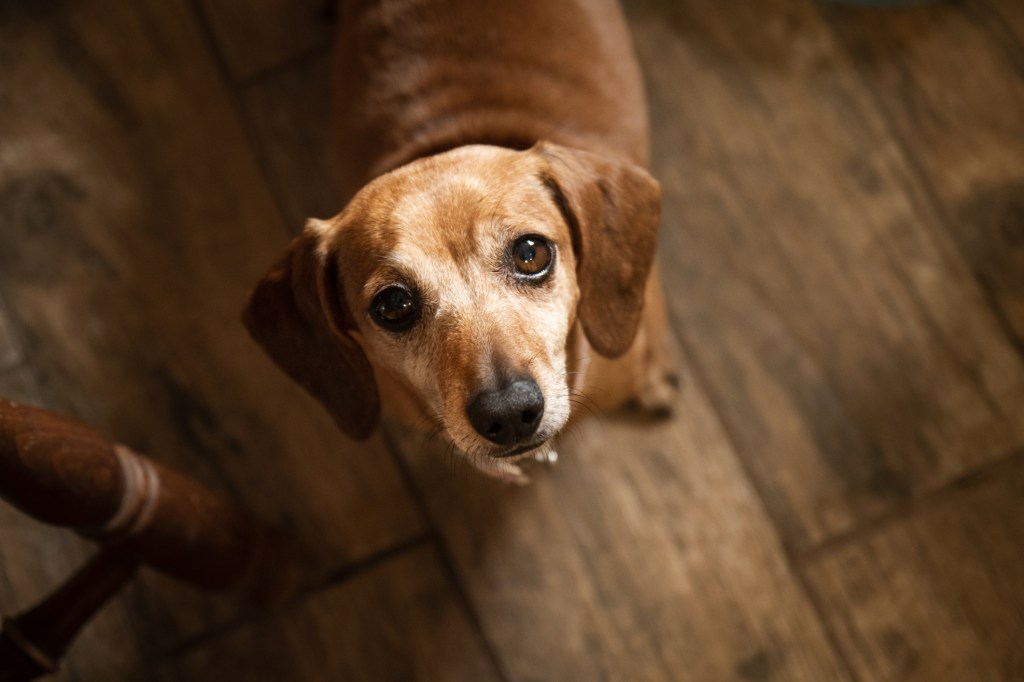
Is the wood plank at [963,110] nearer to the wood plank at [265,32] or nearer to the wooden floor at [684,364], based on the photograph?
the wooden floor at [684,364]

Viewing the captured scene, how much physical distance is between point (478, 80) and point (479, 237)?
46cm

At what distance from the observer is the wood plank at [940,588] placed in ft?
5.81

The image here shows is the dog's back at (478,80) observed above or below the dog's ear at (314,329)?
above

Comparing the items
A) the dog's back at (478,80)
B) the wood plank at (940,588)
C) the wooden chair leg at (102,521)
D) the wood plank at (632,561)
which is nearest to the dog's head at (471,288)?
the dog's back at (478,80)

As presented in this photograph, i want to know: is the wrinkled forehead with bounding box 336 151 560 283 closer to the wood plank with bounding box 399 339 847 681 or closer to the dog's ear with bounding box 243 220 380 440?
the dog's ear with bounding box 243 220 380 440

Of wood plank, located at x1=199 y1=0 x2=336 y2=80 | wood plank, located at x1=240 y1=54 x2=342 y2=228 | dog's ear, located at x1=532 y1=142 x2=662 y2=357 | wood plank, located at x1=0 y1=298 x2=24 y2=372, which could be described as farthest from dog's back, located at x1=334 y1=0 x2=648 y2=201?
wood plank, located at x1=0 y1=298 x2=24 y2=372

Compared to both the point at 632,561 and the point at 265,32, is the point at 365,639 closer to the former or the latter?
the point at 632,561

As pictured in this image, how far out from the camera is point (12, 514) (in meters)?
1.93

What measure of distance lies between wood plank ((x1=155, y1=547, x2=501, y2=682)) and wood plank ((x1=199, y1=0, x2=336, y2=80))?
137cm

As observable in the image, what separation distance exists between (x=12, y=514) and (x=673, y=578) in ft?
5.17

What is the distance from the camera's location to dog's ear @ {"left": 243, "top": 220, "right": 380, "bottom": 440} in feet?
4.68

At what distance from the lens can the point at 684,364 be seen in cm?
197

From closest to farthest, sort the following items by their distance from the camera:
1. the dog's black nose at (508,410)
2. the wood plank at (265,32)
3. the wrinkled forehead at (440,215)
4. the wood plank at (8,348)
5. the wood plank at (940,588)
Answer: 1. the dog's black nose at (508,410)
2. the wrinkled forehead at (440,215)
3. the wood plank at (940,588)
4. the wood plank at (8,348)
5. the wood plank at (265,32)

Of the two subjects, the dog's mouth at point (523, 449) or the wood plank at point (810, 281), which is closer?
the dog's mouth at point (523, 449)
